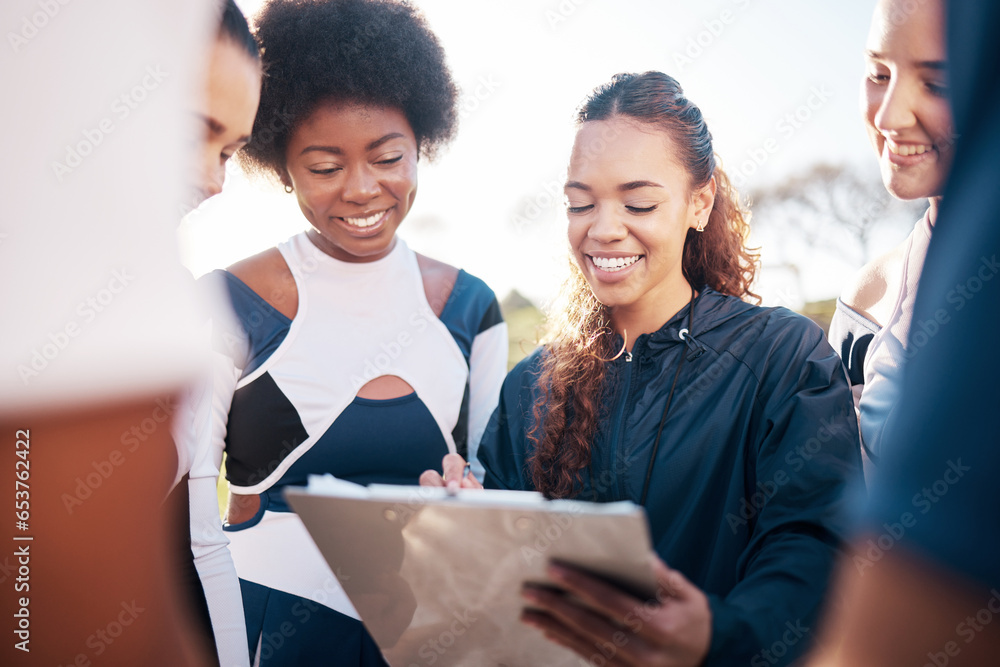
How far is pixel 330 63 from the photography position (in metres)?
2.42

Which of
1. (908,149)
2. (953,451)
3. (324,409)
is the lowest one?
(324,409)

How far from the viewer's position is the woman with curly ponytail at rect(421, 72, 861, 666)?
1515mm

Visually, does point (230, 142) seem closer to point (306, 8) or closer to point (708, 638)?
point (306, 8)

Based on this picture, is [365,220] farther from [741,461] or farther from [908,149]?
[908,149]

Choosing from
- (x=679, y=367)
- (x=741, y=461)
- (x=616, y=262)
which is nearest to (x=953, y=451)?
(x=741, y=461)

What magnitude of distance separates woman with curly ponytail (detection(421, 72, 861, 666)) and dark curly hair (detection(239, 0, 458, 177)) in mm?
809

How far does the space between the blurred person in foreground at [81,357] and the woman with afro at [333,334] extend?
1.39 m

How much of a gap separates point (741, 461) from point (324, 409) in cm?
131

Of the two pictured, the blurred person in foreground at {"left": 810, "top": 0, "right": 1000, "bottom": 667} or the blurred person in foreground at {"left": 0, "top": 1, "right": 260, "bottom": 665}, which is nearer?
the blurred person in foreground at {"left": 810, "top": 0, "right": 1000, "bottom": 667}

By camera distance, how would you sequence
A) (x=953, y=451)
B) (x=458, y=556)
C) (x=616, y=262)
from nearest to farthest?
(x=953, y=451), (x=458, y=556), (x=616, y=262)

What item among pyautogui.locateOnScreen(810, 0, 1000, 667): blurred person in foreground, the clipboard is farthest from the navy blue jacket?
pyautogui.locateOnScreen(810, 0, 1000, 667): blurred person in foreground

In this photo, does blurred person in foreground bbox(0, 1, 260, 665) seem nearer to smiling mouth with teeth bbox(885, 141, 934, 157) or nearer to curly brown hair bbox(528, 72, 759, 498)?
curly brown hair bbox(528, 72, 759, 498)

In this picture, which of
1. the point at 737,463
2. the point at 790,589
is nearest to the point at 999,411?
the point at 790,589

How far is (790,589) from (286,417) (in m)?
1.56
